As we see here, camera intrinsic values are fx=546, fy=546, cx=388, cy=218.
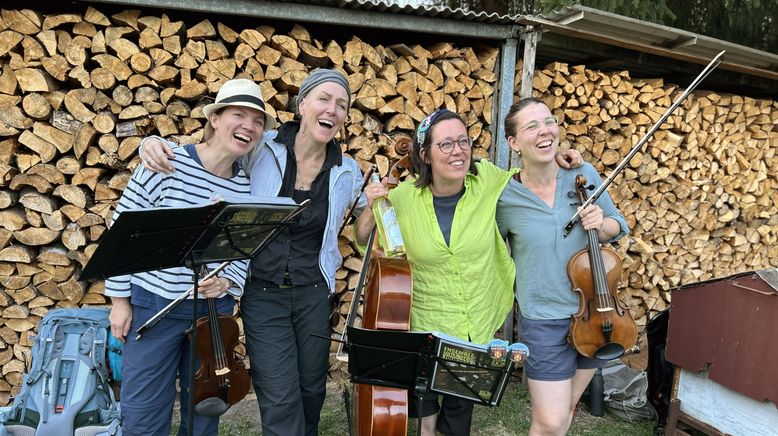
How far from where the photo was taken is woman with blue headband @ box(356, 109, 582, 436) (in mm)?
2289

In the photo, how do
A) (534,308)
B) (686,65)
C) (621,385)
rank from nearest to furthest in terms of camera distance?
(534,308) < (621,385) < (686,65)

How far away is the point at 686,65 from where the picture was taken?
17.0 feet

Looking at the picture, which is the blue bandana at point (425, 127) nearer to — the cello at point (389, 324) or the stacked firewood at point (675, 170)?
the cello at point (389, 324)

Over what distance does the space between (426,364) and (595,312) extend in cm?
80

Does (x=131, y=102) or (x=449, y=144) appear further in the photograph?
(x=131, y=102)

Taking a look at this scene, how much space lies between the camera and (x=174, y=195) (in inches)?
84.2

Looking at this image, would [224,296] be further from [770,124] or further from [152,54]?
[770,124]

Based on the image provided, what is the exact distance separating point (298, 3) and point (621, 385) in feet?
11.3

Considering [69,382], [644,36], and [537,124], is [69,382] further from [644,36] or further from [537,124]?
[644,36]

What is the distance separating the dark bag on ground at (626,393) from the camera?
3691mm

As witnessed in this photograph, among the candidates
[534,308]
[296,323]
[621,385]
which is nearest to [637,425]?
[621,385]

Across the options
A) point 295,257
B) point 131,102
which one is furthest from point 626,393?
point 131,102

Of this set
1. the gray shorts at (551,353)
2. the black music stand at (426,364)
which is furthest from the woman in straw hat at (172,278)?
the gray shorts at (551,353)

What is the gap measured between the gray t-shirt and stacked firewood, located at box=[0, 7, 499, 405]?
1.93 meters
